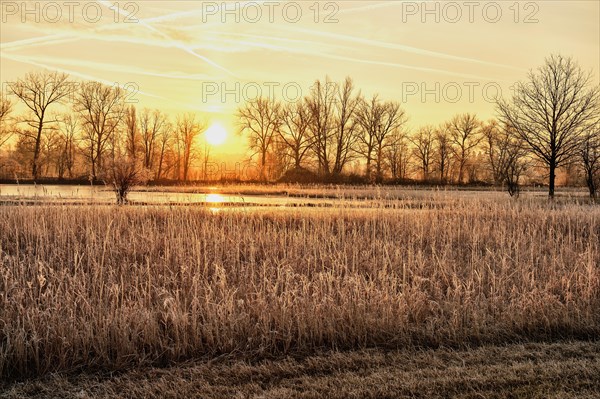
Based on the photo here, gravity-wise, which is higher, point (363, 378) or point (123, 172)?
point (123, 172)

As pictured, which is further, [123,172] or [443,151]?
[443,151]

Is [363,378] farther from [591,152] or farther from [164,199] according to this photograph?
[591,152]

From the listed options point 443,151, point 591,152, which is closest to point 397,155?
point 443,151

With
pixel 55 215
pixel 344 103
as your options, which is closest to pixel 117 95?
pixel 344 103

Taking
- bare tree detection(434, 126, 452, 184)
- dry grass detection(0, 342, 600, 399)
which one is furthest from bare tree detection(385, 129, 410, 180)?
dry grass detection(0, 342, 600, 399)

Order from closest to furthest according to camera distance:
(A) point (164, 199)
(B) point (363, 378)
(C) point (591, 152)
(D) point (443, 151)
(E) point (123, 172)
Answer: (B) point (363, 378) → (E) point (123, 172) → (A) point (164, 199) → (C) point (591, 152) → (D) point (443, 151)

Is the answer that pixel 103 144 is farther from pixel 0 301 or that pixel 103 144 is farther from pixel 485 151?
pixel 0 301

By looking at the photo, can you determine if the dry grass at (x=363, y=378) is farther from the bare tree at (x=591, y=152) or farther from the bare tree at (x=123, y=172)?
the bare tree at (x=591, y=152)

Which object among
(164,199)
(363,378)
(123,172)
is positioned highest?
(123,172)

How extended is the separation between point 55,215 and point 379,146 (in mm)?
51120

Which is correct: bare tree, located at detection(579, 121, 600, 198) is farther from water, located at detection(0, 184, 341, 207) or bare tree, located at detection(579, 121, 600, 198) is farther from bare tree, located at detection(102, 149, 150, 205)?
bare tree, located at detection(102, 149, 150, 205)

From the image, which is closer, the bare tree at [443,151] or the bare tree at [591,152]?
the bare tree at [591,152]

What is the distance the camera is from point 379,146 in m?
62.3

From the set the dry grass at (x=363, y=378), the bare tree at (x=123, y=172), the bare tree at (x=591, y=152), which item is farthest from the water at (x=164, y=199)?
the bare tree at (x=591, y=152)
